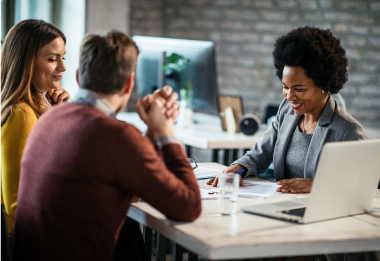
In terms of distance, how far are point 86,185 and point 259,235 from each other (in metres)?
0.43

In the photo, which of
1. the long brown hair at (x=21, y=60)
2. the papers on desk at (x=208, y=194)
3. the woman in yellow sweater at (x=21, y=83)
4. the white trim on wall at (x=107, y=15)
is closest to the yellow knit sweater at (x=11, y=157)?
the woman in yellow sweater at (x=21, y=83)

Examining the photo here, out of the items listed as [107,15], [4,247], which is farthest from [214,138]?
[107,15]

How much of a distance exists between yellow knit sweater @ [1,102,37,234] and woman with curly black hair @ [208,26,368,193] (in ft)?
2.63

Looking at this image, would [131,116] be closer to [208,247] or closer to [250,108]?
[250,108]

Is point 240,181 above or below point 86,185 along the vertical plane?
below

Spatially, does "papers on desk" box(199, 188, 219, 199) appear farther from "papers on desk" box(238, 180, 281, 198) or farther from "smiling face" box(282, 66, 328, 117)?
"smiling face" box(282, 66, 328, 117)

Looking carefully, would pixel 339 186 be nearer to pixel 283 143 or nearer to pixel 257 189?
pixel 257 189

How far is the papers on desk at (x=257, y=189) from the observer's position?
4.88 feet

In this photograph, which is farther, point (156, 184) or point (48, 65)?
point (48, 65)

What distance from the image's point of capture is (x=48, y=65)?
1608mm

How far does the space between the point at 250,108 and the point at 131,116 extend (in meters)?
1.22

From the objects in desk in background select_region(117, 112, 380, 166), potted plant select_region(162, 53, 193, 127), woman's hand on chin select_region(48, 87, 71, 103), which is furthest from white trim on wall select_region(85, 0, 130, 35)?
woman's hand on chin select_region(48, 87, 71, 103)

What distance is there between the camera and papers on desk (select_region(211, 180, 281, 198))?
149 centimetres

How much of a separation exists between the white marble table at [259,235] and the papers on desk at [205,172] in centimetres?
45
